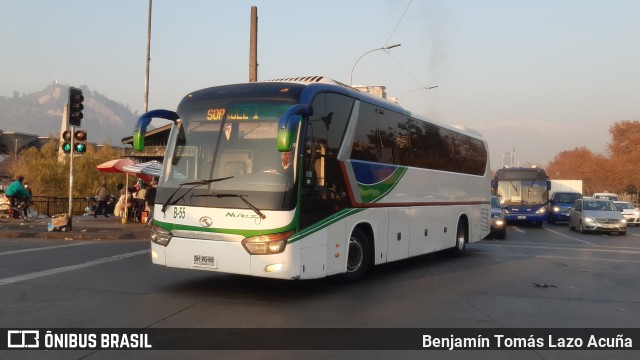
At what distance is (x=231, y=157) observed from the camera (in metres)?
8.55

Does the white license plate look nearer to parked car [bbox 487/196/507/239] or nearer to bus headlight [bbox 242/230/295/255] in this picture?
bus headlight [bbox 242/230/295/255]

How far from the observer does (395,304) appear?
339 inches

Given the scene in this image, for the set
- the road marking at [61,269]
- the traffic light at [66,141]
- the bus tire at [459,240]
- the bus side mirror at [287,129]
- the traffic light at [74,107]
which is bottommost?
the road marking at [61,269]

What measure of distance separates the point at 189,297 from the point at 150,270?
2.97 meters

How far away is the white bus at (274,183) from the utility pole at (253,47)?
468 inches

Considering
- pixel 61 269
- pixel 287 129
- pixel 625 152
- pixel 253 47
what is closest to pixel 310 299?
pixel 287 129

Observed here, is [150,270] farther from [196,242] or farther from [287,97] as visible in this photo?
[287,97]

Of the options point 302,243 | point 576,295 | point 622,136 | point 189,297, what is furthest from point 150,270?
point 622,136

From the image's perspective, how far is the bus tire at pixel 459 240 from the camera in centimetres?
1569

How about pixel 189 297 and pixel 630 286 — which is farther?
pixel 630 286

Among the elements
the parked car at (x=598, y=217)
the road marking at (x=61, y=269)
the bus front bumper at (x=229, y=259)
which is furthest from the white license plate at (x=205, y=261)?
the parked car at (x=598, y=217)

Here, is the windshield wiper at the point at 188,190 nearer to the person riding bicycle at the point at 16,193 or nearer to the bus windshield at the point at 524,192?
the person riding bicycle at the point at 16,193

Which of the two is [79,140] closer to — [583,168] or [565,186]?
[565,186]

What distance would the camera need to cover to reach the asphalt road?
6.77m
